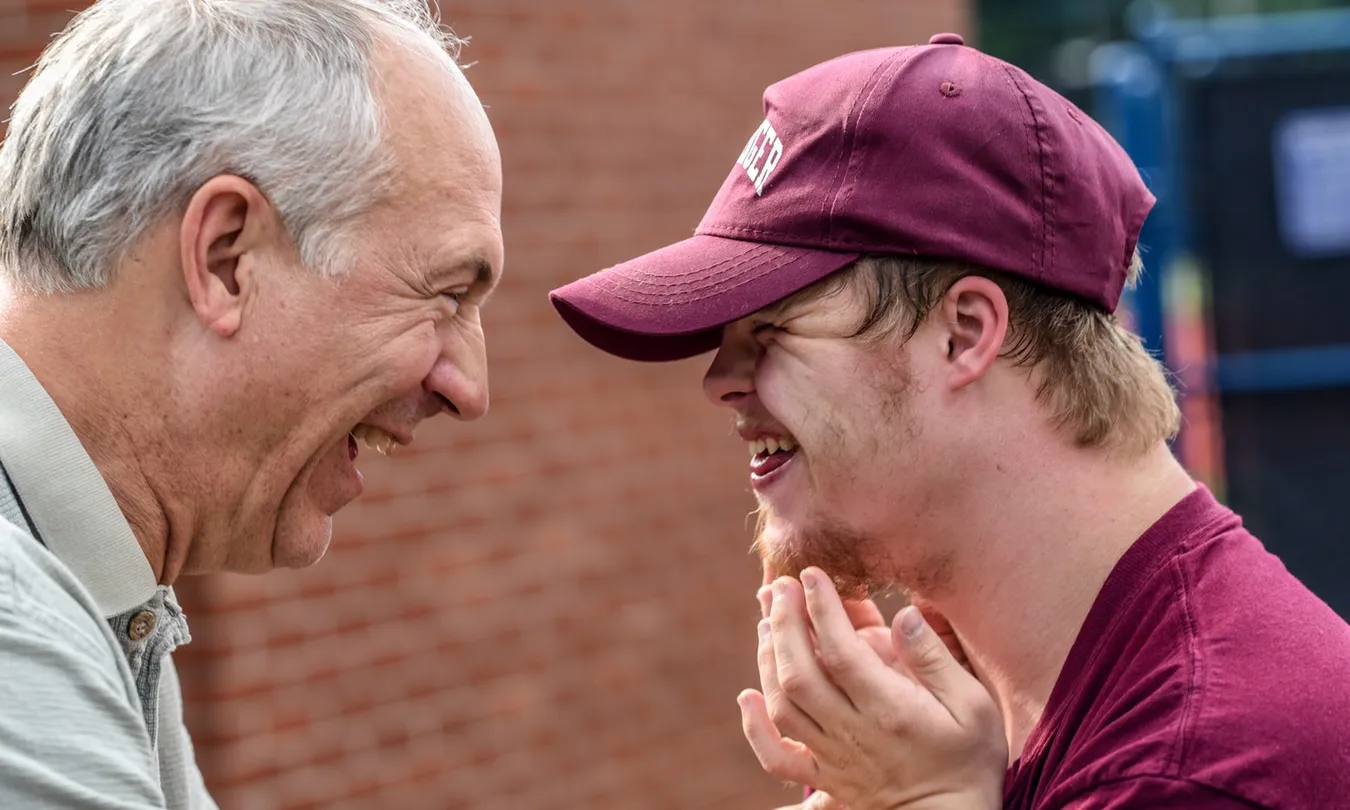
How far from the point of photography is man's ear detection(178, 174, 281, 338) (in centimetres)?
201

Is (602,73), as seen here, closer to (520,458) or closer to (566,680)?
(520,458)

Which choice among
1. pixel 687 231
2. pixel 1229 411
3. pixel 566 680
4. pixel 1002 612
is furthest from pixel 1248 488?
pixel 1002 612

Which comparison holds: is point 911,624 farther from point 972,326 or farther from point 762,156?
point 762,156

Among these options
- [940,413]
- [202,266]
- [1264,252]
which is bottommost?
[1264,252]

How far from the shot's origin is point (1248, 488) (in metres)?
6.80

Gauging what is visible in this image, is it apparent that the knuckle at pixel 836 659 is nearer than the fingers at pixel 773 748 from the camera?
Yes

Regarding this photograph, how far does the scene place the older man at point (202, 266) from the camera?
6.62 feet

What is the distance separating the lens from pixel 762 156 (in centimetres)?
238

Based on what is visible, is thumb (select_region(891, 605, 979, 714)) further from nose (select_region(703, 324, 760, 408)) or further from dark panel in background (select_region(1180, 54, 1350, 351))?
dark panel in background (select_region(1180, 54, 1350, 351))

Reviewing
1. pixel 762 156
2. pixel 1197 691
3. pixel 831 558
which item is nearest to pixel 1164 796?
pixel 1197 691

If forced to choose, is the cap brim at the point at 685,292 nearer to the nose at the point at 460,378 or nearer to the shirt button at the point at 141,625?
the nose at the point at 460,378

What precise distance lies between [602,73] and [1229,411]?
319cm

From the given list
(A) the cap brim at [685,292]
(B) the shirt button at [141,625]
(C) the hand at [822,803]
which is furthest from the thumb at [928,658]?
(B) the shirt button at [141,625]

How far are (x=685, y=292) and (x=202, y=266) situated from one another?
0.69m
